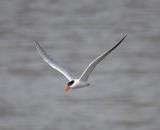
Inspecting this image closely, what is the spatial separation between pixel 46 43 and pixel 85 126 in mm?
5569

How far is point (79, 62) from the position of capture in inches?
723

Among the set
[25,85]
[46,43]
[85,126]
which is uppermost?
[46,43]

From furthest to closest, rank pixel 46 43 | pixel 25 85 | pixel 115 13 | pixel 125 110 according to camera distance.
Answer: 1. pixel 115 13
2. pixel 46 43
3. pixel 25 85
4. pixel 125 110

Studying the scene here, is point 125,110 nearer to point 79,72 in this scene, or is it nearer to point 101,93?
point 101,93

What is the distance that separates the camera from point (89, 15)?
21953 mm

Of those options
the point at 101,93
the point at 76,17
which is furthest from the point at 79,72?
the point at 76,17

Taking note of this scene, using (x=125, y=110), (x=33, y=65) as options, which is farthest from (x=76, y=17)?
(x=125, y=110)

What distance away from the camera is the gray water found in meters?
15.5

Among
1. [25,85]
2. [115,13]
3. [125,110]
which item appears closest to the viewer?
[125,110]

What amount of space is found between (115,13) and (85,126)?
24.4 feet

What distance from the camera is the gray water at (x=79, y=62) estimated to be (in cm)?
1552

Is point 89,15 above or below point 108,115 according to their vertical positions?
above

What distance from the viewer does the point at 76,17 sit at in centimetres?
2170

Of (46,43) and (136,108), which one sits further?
A: (46,43)
